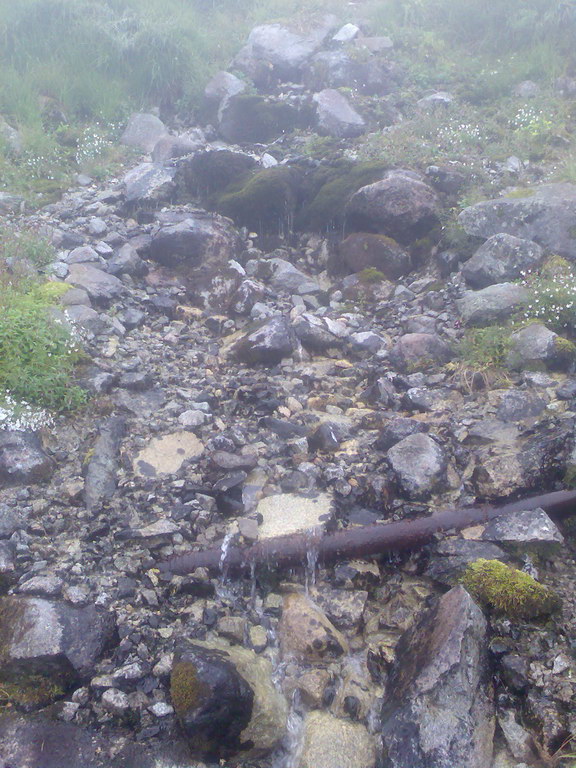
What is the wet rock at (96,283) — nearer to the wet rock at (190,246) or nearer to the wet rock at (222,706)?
the wet rock at (190,246)

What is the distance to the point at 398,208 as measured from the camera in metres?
8.27

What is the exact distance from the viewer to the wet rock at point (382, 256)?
26.9ft

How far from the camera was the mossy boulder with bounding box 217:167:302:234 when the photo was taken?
8.99 meters

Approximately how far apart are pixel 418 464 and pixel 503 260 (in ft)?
11.6

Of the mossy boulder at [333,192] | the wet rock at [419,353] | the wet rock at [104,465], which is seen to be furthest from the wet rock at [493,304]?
the wet rock at [104,465]

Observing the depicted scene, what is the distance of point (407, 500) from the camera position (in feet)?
A: 15.9

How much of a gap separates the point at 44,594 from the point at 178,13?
46.5 ft

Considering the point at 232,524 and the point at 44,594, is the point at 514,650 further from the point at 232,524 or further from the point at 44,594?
the point at 44,594

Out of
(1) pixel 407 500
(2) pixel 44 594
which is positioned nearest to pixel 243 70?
(1) pixel 407 500

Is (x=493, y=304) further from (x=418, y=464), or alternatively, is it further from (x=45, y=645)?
(x=45, y=645)

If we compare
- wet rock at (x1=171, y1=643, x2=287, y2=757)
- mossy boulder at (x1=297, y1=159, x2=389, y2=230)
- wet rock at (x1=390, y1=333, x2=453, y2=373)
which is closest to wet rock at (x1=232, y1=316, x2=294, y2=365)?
wet rock at (x1=390, y1=333, x2=453, y2=373)

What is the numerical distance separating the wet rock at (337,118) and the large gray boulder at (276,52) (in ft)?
6.35

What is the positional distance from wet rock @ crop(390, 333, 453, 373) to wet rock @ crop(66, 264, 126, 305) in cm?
331

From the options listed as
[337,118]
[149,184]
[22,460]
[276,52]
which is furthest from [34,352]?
[276,52]
